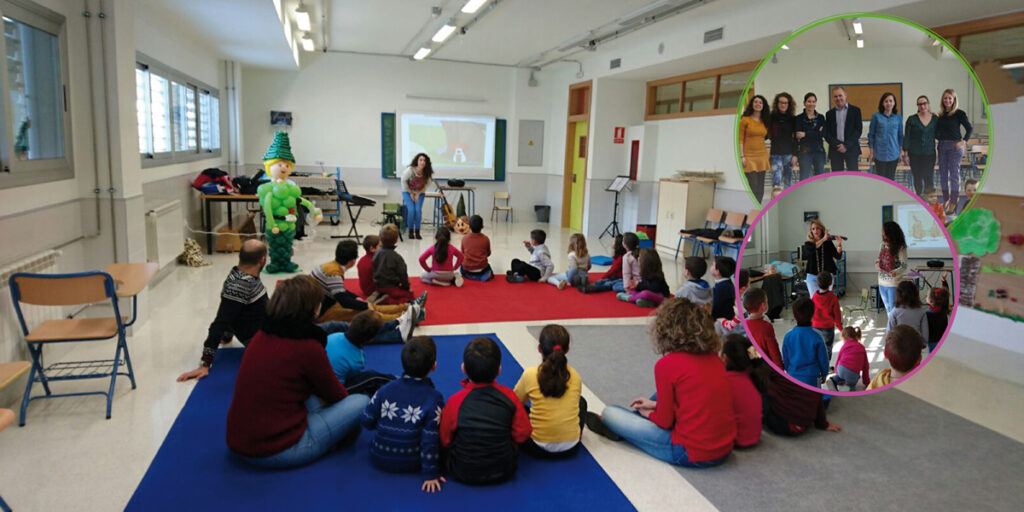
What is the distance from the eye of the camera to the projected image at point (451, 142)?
12.7 meters

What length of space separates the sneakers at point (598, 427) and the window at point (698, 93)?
6111 millimetres

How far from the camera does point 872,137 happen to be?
1.92 meters

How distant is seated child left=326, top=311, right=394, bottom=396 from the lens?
136 inches

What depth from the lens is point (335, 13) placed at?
8.65m

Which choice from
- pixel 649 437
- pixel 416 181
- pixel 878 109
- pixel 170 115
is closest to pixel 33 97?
pixel 170 115

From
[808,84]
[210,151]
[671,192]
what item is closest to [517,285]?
[671,192]

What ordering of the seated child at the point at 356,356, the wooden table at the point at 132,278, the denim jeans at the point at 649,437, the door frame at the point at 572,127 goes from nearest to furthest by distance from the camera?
1. the denim jeans at the point at 649,437
2. the seated child at the point at 356,356
3. the wooden table at the point at 132,278
4. the door frame at the point at 572,127

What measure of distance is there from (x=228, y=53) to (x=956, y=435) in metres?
10.2

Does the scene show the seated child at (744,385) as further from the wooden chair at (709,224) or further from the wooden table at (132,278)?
the wooden chair at (709,224)

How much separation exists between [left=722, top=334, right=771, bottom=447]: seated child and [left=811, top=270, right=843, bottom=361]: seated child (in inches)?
41.3

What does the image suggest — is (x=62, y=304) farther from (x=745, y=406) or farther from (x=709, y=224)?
(x=709, y=224)

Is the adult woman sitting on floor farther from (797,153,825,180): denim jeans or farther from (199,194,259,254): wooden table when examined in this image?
(199,194,259,254): wooden table

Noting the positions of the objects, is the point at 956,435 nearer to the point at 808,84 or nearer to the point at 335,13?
the point at 808,84

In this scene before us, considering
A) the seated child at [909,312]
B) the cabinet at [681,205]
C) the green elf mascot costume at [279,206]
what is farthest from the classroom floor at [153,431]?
the cabinet at [681,205]
